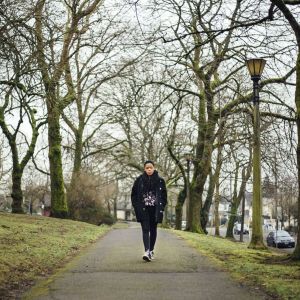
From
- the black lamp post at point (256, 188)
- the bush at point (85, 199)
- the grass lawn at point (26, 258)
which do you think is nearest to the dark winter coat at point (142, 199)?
the grass lawn at point (26, 258)

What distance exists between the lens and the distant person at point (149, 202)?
10.2 meters

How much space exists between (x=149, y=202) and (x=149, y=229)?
21.2 inches

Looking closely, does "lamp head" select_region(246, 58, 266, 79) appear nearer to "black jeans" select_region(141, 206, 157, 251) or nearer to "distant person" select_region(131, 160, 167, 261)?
"distant person" select_region(131, 160, 167, 261)

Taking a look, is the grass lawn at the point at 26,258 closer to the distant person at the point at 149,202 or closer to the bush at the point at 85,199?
the distant person at the point at 149,202

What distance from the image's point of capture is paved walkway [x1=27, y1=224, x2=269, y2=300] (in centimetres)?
667

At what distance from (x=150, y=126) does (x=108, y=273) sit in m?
36.3

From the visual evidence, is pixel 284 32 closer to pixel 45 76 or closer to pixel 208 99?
pixel 45 76

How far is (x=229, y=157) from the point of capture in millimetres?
24484

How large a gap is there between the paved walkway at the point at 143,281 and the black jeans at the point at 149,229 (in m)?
0.34

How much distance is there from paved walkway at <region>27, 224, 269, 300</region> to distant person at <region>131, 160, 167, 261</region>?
1.82 feet

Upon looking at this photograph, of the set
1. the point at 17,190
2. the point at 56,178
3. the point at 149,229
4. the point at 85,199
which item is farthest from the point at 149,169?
the point at 85,199

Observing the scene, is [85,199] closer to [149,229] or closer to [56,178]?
[56,178]

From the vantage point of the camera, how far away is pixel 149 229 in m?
10.3

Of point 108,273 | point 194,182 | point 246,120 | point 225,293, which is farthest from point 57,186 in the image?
point 225,293
